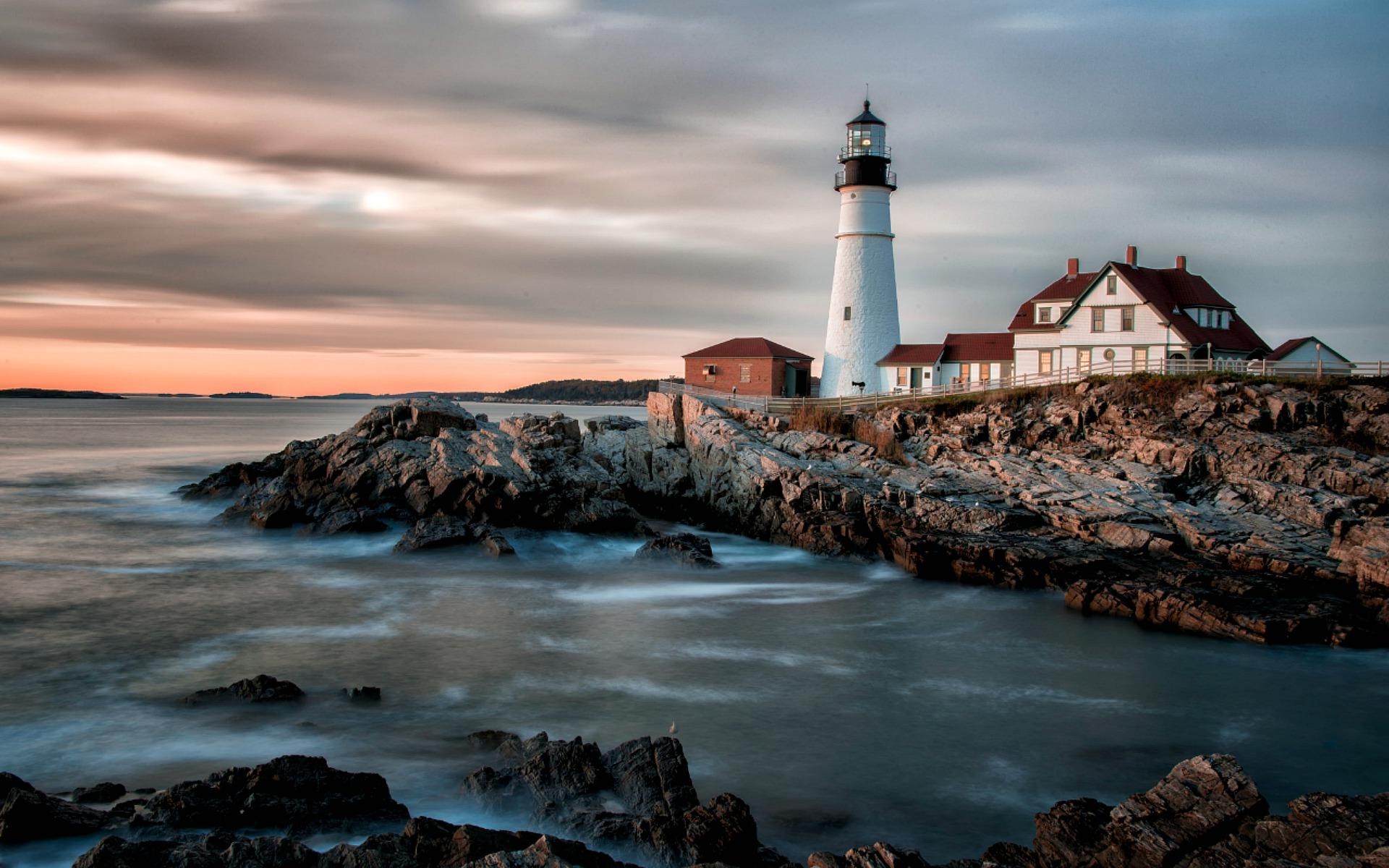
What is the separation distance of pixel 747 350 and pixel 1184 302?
1368 cm

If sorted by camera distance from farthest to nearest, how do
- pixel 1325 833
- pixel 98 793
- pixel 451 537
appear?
pixel 451 537 < pixel 98 793 < pixel 1325 833

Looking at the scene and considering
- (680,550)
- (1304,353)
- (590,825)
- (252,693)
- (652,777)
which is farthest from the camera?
(1304,353)

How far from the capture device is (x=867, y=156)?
3127 cm

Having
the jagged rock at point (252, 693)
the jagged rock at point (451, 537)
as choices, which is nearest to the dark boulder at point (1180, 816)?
the jagged rock at point (252, 693)

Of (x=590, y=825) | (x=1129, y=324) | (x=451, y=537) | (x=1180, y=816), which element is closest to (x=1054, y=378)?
(x=1129, y=324)

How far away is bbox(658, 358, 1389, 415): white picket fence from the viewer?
2375 cm

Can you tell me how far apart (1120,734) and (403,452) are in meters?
16.1

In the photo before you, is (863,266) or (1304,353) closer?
(1304,353)

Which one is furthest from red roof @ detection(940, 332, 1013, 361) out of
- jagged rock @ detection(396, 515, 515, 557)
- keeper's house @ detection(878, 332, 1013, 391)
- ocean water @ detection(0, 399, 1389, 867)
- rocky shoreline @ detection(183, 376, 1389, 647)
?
jagged rock @ detection(396, 515, 515, 557)

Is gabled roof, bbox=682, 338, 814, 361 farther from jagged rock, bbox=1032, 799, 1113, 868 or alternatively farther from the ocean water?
jagged rock, bbox=1032, 799, 1113, 868

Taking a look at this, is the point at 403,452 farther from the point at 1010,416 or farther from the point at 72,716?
the point at 1010,416

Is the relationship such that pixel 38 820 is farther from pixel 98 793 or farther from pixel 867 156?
pixel 867 156

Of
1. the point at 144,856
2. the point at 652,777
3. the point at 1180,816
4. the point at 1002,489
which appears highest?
the point at 1002,489

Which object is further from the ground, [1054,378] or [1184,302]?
[1184,302]
